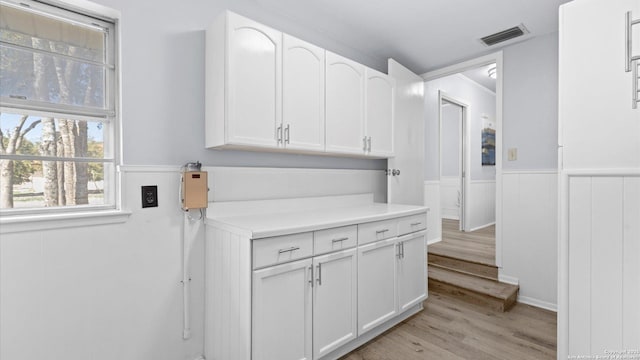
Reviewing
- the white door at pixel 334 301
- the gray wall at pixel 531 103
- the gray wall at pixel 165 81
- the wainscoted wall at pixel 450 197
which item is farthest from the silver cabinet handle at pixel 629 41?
the wainscoted wall at pixel 450 197

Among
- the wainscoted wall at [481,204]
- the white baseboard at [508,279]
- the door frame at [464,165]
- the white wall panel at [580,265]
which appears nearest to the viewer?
the white wall panel at [580,265]

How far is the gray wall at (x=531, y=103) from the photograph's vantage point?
2.68 meters

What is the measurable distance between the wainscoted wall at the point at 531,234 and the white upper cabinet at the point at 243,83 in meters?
2.48

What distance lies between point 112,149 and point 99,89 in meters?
0.35

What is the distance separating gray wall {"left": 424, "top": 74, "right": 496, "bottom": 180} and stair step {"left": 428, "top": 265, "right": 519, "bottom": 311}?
56.9 inches

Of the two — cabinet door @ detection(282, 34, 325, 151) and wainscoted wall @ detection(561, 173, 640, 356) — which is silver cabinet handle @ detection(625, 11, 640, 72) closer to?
wainscoted wall @ detection(561, 173, 640, 356)

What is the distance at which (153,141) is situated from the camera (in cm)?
172

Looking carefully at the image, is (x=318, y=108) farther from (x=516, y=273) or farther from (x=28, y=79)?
(x=516, y=273)

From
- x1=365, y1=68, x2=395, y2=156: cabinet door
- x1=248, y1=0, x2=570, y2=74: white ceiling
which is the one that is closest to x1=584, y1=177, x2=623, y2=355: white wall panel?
x1=365, y1=68, x2=395, y2=156: cabinet door

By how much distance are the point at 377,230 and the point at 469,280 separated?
162 cm

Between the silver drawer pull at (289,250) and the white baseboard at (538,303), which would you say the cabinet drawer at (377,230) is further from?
the white baseboard at (538,303)

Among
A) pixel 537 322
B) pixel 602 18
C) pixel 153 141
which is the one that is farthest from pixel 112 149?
pixel 537 322

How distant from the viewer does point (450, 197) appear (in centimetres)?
594

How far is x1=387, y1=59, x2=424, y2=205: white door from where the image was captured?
2.90m
